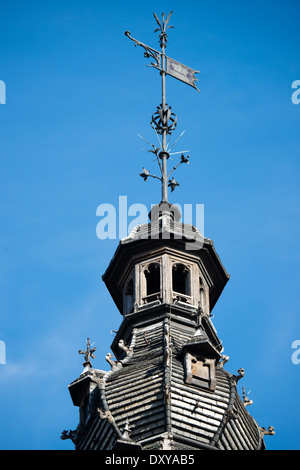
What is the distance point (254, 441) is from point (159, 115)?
1809 cm

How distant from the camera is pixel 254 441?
5116 centimetres

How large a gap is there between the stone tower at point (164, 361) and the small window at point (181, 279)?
0.12 ft

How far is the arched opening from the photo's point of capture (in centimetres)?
5834

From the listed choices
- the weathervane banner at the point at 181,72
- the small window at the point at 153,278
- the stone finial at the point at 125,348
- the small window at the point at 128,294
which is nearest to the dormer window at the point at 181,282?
the small window at the point at 153,278

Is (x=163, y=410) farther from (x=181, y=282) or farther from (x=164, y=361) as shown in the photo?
(x=181, y=282)

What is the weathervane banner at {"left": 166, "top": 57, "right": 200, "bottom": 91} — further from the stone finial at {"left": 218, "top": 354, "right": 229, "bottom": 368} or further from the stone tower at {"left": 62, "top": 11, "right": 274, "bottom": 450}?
the stone finial at {"left": 218, "top": 354, "right": 229, "bottom": 368}

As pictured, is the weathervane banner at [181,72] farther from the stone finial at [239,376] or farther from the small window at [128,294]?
the stone finial at [239,376]

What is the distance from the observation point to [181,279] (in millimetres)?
59469

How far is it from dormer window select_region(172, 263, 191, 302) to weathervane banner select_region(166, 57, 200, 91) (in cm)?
902

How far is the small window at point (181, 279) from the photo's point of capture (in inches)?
2296

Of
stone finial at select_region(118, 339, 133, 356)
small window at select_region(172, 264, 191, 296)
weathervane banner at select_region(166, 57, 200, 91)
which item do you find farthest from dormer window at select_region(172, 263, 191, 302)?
weathervane banner at select_region(166, 57, 200, 91)

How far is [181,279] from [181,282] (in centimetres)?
15
